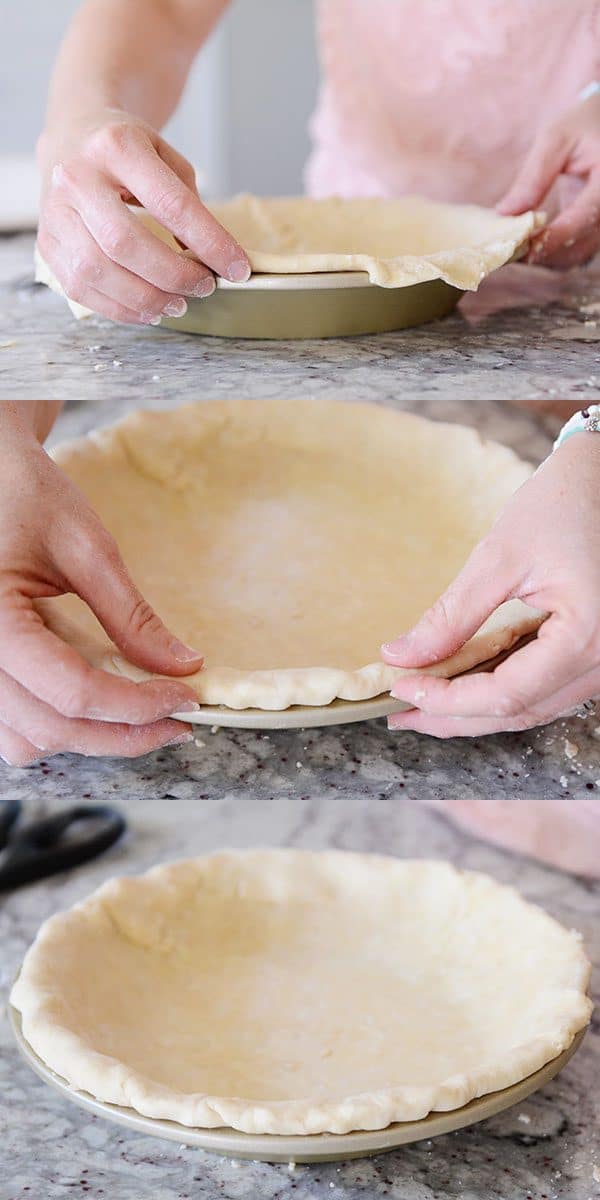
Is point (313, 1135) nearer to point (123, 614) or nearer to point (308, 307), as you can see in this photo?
point (123, 614)

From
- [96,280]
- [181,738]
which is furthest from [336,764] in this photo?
[96,280]

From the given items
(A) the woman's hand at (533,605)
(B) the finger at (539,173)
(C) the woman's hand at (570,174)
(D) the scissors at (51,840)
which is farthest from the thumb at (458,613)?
(D) the scissors at (51,840)

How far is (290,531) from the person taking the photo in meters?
0.95

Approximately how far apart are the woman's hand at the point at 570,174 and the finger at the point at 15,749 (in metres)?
0.52

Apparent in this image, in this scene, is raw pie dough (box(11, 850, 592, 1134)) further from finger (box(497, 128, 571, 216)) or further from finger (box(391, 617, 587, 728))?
finger (box(497, 128, 571, 216))

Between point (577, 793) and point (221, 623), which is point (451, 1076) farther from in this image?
point (221, 623)

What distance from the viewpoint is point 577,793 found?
0.74m

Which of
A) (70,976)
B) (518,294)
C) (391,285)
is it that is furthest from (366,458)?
(70,976)

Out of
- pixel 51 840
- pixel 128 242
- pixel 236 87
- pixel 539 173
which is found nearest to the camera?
pixel 128 242

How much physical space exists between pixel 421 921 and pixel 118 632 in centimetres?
44

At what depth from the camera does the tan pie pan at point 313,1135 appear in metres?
0.71

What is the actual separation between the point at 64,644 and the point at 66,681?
3 cm

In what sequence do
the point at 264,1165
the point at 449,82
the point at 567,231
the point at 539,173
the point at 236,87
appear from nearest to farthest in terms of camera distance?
the point at 264,1165
the point at 567,231
the point at 539,173
the point at 449,82
the point at 236,87

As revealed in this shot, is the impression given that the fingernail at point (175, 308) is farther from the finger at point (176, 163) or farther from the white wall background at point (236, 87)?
the white wall background at point (236, 87)
